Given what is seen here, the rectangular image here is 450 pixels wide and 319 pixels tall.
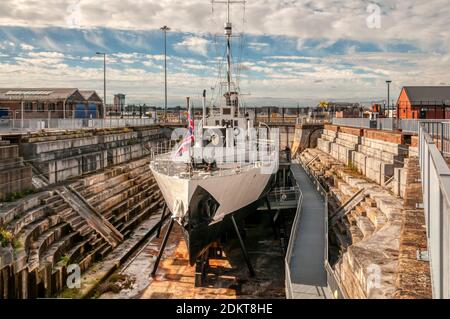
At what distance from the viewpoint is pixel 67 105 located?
42.3m

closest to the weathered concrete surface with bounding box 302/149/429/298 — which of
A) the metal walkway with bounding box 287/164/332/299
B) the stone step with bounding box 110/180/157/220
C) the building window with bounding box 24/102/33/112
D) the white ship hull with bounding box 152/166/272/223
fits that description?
the metal walkway with bounding box 287/164/332/299

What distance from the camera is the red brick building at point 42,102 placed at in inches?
1580

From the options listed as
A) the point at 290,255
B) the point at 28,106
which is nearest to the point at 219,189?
the point at 290,255

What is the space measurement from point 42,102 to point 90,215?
92.0ft

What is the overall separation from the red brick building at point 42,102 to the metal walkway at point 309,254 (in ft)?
96.6

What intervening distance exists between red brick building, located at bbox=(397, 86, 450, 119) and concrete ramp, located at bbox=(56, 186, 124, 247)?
36.7 metres

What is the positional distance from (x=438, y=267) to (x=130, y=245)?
56.7ft

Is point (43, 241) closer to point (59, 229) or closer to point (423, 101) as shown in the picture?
point (59, 229)

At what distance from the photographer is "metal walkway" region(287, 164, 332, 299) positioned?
11.6m

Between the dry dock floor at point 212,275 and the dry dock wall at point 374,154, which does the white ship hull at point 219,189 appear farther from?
the dry dock wall at point 374,154

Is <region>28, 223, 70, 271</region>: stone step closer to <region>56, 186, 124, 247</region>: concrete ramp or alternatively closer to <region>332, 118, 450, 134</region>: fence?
<region>56, 186, 124, 247</region>: concrete ramp

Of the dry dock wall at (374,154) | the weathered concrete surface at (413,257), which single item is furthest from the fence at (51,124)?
the weathered concrete surface at (413,257)
